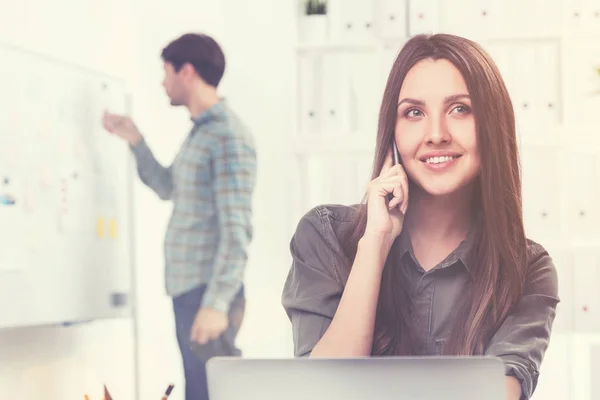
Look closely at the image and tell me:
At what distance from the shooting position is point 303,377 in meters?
0.98

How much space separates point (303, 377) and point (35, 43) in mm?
2009

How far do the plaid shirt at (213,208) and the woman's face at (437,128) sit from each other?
95 centimetres

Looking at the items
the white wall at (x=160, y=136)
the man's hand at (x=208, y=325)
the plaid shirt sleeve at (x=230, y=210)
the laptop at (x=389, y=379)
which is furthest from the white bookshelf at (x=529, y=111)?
the laptop at (x=389, y=379)

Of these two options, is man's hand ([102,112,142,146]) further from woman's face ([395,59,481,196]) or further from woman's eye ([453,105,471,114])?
woman's eye ([453,105,471,114])

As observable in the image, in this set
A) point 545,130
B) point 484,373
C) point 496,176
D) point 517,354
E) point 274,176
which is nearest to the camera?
point 484,373

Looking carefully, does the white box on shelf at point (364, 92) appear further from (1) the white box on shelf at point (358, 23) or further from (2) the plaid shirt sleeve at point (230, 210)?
(2) the plaid shirt sleeve at point (230, 210)

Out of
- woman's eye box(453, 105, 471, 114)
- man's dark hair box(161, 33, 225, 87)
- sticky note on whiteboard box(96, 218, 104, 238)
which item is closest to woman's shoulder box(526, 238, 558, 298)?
woman's eye box(453, 105, 471, 114)

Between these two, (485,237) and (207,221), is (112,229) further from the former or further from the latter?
(485,237)

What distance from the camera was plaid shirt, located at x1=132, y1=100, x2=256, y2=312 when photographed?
8.98 feet

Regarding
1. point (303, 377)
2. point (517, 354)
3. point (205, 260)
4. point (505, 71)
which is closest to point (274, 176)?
point (205, 260)

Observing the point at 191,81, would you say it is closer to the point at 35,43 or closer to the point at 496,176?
the point at 35,43

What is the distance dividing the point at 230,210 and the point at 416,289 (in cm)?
101

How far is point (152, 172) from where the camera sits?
9.80 ft

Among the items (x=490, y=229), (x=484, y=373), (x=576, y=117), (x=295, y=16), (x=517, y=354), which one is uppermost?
(x=295, y=16)
